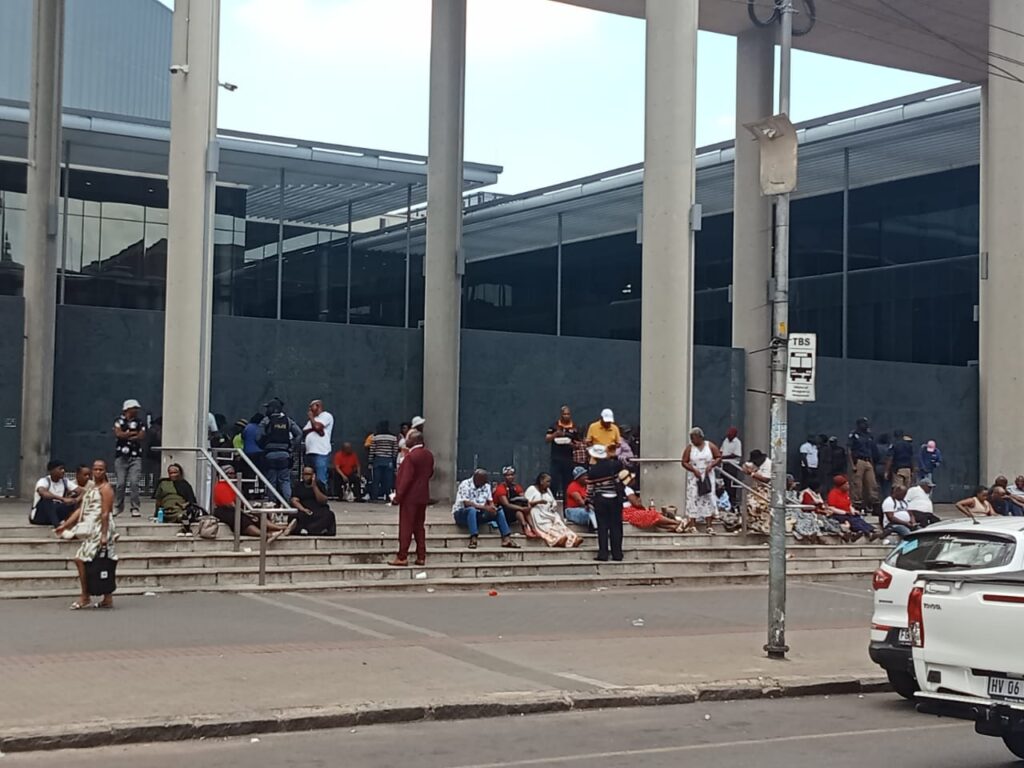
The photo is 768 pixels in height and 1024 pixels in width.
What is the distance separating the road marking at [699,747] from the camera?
8500 millimetres

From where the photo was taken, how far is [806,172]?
38.9m

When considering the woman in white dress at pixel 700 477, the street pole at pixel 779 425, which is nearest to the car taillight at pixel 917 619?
the street pole at pixel 779 425

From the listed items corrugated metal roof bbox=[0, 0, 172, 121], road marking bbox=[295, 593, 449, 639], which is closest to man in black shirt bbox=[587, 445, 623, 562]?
road marking bbox=[295, 593, 449, 639]

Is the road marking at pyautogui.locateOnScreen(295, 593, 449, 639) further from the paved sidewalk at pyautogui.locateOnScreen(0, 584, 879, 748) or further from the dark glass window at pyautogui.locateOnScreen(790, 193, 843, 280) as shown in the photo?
the dark glass window at pyautogui.locateOnScreen(790, 193, 843, 280)

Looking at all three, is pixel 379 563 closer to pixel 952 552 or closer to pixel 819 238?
pixel 952 552

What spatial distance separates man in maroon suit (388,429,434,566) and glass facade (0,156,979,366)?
717 inches

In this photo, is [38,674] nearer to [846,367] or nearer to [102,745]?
[102,745]

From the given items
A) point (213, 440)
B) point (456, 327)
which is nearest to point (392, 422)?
point (456, 327)

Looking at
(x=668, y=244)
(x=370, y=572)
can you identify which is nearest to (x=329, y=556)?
(x=370, y=572)

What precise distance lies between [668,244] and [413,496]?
23.4ft

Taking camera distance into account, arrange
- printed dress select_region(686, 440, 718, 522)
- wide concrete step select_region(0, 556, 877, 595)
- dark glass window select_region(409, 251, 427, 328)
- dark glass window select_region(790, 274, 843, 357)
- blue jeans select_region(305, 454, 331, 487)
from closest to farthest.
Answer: wide concrete step select_region(0, 556, 877, 595) < printed dress select_region(686, 440, 718, 522) < blue jeans select_region(305, 454, 331, 487) < dark glass window select_region(790, 274, 843, 357) < dark glass window select_region(409, 251, 427, 328)

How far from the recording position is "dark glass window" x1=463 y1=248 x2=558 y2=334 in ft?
159

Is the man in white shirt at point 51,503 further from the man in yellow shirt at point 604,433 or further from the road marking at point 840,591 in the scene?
the road marking at point 840,591

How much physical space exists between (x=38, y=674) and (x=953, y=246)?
114 feet
